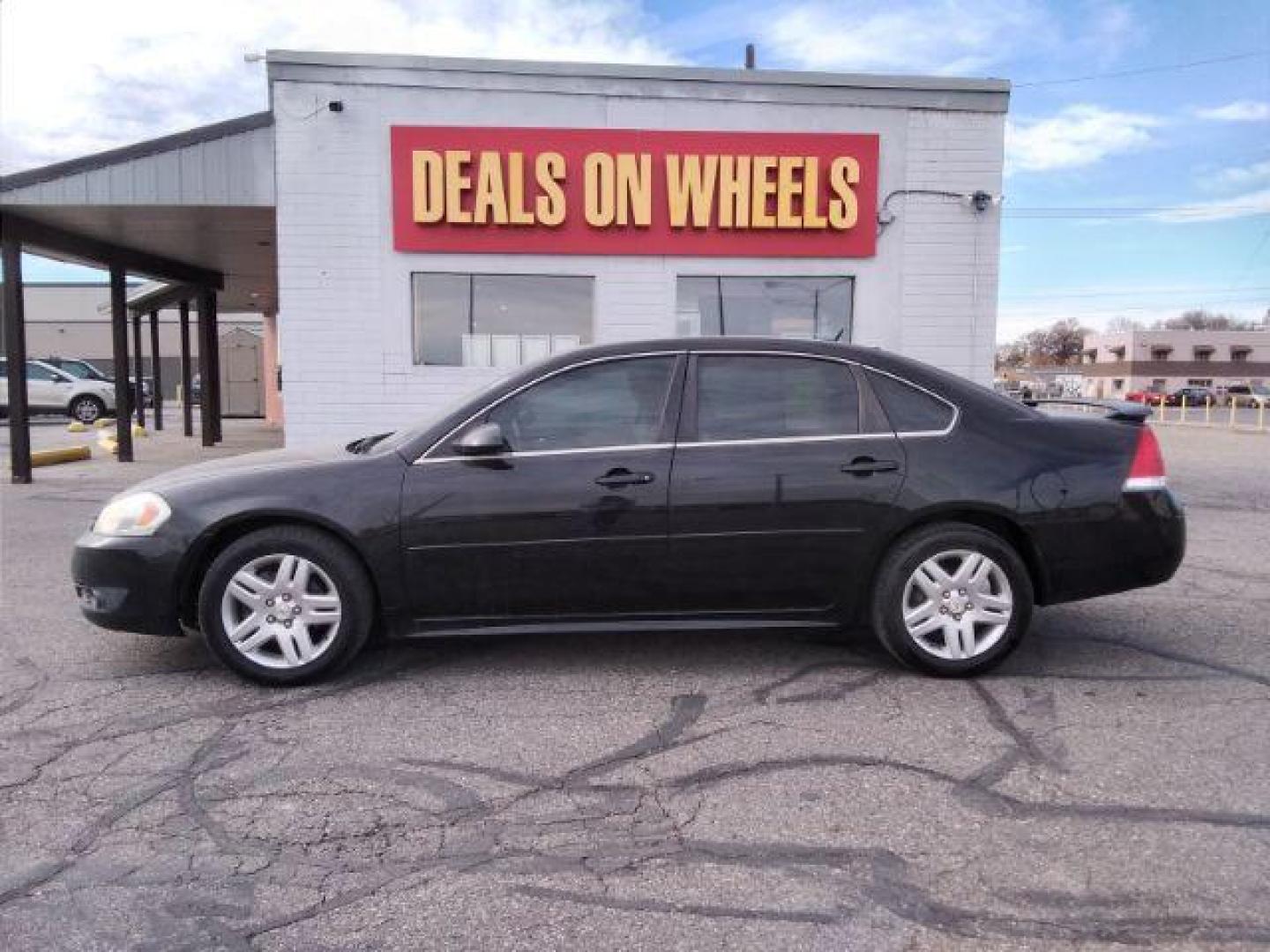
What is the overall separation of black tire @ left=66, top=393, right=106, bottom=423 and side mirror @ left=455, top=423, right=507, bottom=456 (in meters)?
24.7

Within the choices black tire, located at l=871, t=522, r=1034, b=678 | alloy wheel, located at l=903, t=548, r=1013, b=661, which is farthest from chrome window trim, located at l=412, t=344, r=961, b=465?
alloy wheel, located at l=903, t=548, r=1013, b=661

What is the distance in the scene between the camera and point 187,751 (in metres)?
3.64

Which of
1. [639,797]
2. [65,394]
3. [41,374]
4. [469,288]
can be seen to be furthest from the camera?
[41,374]

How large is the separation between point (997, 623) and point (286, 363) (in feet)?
25.1

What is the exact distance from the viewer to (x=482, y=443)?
4.21 meters

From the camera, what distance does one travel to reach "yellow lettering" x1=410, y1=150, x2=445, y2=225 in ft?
31.8

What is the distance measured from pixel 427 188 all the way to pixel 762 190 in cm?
338

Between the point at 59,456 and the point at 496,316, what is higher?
the point at 496,316

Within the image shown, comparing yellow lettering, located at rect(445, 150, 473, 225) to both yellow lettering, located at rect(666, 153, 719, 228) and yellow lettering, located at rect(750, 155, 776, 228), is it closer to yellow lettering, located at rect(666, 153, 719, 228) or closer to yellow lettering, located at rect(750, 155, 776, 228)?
yellow lettering, located at rect(666, 153, 719, 228)

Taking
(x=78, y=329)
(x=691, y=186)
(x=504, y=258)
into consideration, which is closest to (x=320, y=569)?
(x=504, y=258)

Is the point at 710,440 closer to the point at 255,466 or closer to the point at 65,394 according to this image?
the point at 255,466

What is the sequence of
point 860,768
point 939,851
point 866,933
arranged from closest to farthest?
1. point 866,933
2. point 939,851
3. point 860,768

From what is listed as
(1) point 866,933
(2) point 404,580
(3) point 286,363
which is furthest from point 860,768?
(3) point 286,363

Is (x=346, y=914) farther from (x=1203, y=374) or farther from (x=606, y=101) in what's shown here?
(x=1203, y=374)
